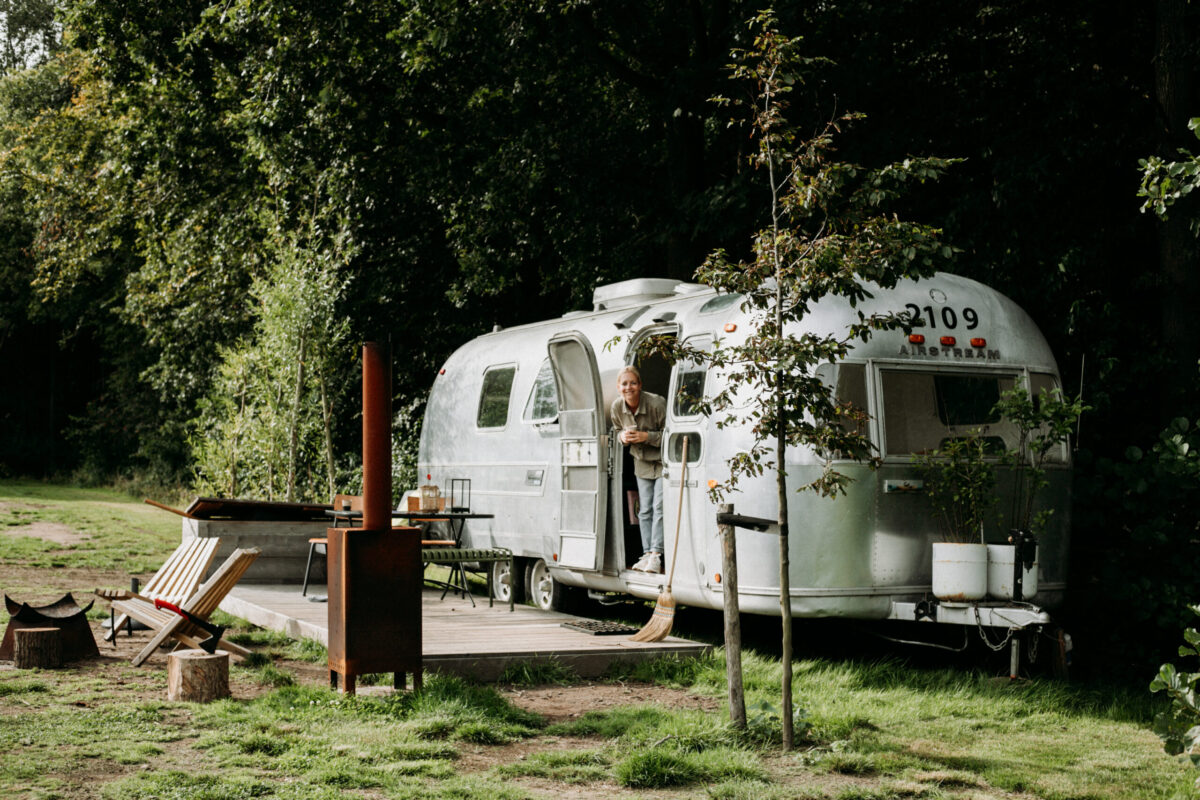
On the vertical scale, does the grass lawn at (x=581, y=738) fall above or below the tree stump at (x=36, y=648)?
below

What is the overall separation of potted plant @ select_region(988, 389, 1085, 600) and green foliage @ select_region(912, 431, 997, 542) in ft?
0.84

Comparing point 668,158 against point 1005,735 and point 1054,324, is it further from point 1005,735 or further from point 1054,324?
point 1005,735

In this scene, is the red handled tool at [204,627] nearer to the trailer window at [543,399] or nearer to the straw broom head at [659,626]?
the straw broom head at [659,626]

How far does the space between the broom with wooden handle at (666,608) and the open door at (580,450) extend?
100cm

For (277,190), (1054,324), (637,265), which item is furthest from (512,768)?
(277,190)

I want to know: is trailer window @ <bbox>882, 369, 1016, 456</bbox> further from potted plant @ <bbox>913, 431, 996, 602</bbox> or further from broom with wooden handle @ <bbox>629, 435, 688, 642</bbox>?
broom with wooden handle @ <bbox>629, 435, 688, 642</bbox>

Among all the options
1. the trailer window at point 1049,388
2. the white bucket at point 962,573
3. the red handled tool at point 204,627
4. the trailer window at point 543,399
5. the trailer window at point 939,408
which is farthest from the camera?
the trailer window at point 543,399

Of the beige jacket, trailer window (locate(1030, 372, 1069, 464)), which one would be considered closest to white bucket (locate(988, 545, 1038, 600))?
trailer window (locate(1030, 372, 1069, 464))

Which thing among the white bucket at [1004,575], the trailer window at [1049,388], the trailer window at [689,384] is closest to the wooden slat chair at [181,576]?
the trailer window at [689,384]

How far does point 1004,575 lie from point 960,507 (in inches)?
23.2

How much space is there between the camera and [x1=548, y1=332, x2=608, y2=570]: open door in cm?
1030

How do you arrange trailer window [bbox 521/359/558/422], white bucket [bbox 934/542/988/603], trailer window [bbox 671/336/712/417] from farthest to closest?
trailer window [bbox 521/359/558/422] → trailer window [bbox 671/336/712/417] → white bucket [bbox 934/542/988/603]

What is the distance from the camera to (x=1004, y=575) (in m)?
8.12

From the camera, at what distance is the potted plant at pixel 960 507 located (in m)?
8.11
